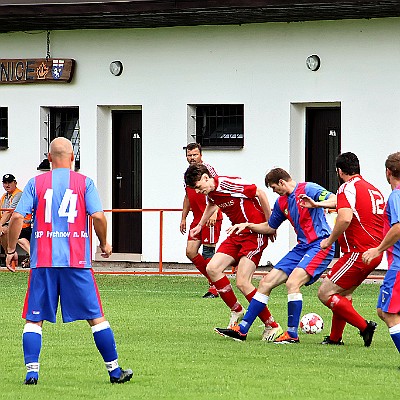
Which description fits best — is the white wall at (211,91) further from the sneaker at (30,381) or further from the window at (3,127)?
the sneaker at (30,381)

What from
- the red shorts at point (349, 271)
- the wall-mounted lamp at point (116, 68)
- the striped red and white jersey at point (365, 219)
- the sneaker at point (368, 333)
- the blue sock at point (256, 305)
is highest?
the wall-mounted lamp at point (116, 68)

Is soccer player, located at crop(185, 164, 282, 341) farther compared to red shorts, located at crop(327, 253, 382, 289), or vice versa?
soccer player, located at crop(185, 164, 282, 341)

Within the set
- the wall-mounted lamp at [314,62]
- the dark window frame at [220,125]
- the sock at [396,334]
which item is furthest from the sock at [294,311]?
the dark window frame at [220,125]

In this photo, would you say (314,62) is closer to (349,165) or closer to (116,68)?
(116,68)

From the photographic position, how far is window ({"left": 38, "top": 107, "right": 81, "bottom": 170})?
24.8 meters

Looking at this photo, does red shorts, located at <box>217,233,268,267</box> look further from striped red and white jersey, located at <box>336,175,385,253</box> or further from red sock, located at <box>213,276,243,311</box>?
striped red and white jersey, located at <box>336,175,385,253</box>

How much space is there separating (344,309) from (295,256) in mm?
1079

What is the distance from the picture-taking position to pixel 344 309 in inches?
487

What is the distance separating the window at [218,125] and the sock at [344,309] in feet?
A: 36.0

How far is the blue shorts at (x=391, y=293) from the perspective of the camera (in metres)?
10.5

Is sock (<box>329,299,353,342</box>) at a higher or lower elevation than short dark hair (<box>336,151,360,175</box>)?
lower

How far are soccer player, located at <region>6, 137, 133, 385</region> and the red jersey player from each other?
2.82m

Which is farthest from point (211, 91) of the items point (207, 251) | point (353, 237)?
point (353, 237)

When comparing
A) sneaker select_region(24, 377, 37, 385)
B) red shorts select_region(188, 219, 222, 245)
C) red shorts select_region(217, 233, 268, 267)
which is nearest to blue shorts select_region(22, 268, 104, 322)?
sneaker select_region(24, 377, 37, 385)
